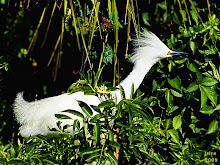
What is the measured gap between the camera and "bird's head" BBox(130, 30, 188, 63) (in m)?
1.89

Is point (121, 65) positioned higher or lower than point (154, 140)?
higher

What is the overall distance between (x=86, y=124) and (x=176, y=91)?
892 mm

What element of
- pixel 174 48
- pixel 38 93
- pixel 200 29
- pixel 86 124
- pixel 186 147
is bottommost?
pixel 186 147

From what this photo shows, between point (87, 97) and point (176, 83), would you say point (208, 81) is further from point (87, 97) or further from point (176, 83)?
point (87, 97)

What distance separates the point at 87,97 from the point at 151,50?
1.84 feet

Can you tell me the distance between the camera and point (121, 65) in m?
2.27

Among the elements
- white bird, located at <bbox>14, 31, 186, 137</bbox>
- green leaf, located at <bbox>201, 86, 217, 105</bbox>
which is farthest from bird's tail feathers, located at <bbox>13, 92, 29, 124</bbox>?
green leaf, located at <bbox>201, 86, 217, 105</bbox>

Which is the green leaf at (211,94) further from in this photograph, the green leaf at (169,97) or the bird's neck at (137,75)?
the bird's neck at (137,75)

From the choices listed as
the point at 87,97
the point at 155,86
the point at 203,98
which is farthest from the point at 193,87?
the point at 87,97

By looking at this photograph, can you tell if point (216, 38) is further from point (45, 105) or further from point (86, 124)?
point (45, 105)

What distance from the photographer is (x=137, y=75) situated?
1.94 meters

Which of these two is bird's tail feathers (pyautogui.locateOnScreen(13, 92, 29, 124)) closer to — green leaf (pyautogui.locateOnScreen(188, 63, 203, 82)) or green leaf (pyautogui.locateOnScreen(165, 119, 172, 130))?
green leaf (pyautogui.locateOnScreen(165, 119, 172, 130))

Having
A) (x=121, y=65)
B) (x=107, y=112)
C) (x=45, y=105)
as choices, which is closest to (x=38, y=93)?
Answer: (x=45, y=105)

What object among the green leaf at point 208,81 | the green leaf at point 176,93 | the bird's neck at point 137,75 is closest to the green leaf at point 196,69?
the green leaf at point 208,81
